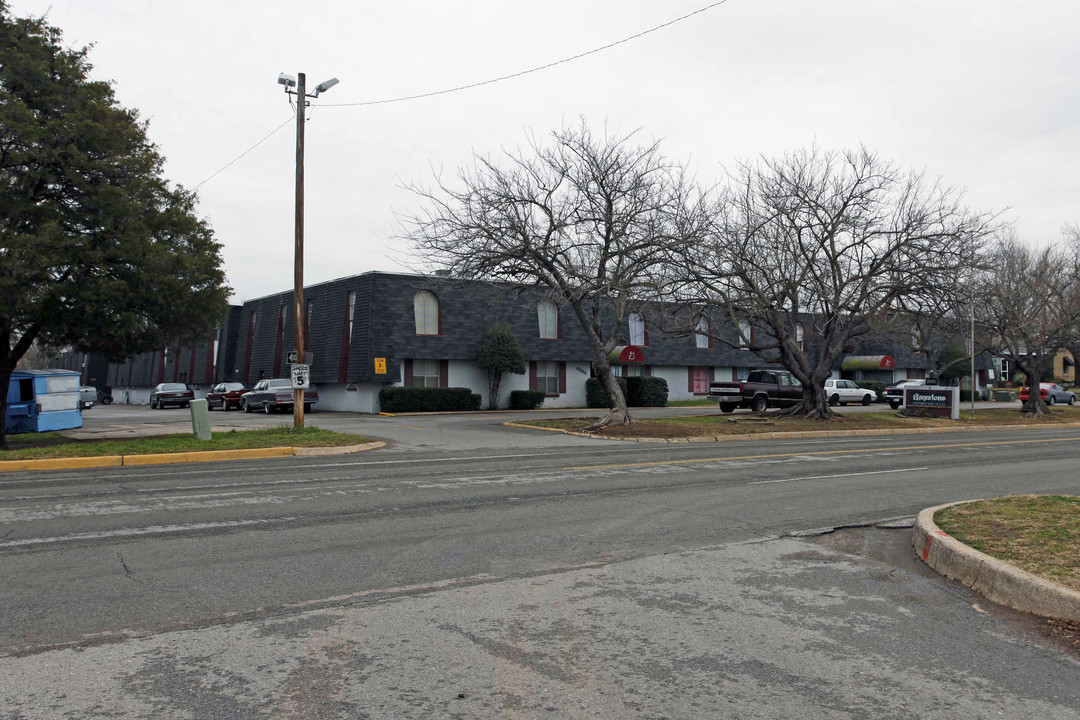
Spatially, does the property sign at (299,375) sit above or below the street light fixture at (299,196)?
below

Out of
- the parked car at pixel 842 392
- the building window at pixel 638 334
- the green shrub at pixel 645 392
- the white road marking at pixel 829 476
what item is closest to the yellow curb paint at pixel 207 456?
the white road marking at pixel 829 476

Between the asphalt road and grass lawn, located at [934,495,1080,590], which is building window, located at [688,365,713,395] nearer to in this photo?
the asphalt road

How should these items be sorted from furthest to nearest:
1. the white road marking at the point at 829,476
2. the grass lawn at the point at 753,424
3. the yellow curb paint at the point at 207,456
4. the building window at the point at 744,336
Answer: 1. the building window at the point at 744,336
2. the grass lawn at the point at 753,424
3. the yellow curb paint at the point at 207,456
4. the white road marking at the point at 829,476

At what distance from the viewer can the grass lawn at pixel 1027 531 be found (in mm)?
6262

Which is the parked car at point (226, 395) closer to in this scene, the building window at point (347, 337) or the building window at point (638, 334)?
the building window at point (347, 337)

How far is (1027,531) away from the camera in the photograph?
24.5 ft

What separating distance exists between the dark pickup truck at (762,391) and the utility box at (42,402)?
23371mm

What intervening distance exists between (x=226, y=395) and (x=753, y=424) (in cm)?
2590

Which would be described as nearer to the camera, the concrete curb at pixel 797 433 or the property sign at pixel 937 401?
the concrete curb at pixel 797 433

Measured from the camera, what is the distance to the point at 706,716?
12.8 ft

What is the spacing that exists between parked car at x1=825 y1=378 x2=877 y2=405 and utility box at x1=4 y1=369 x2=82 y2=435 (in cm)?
3568

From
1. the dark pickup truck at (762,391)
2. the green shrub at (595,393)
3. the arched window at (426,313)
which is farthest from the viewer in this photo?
the green shrub at (595,393)

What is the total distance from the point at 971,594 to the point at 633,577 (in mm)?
2546

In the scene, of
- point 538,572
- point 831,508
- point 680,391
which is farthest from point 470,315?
point 538,572
